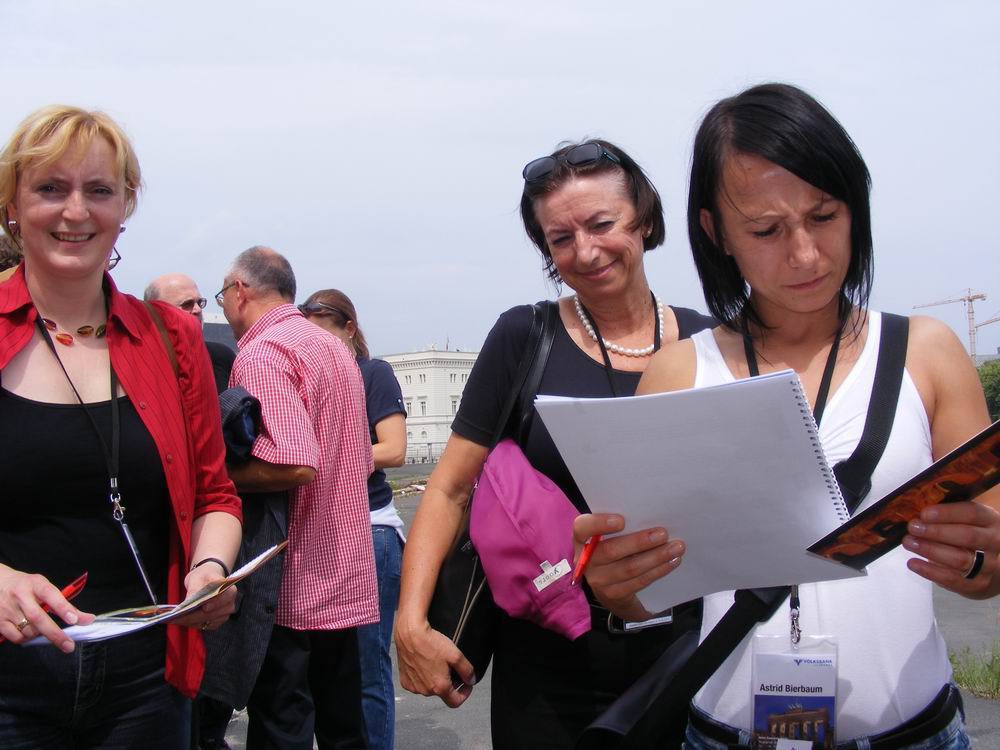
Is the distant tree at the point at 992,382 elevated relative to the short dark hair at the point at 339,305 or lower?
lower

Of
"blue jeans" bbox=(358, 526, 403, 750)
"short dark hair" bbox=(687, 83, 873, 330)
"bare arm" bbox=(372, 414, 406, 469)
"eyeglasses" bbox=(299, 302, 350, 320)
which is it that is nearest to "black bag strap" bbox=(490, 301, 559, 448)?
"short dark hair" bbox=(687, 83, 873, 330)

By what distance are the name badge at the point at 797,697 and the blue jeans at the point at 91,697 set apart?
1.48m

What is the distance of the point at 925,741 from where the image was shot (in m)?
1.55

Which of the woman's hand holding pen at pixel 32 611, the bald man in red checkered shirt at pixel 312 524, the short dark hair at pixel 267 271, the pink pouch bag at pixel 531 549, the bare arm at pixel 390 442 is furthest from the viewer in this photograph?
the bare arm at pixel 390 442

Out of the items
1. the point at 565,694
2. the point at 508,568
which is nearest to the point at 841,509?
Result: the point at 508,568

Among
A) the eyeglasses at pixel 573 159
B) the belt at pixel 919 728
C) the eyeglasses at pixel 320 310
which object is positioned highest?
the eyeglasses at pixel 573 159

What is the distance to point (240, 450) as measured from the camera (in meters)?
3.33

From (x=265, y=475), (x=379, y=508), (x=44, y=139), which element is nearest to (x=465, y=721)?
(x=379, y=508)

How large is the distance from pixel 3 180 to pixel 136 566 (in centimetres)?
99

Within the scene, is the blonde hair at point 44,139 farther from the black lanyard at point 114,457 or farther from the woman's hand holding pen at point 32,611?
the woman's hand holding pen at point 32,611

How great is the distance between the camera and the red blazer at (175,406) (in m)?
2.38

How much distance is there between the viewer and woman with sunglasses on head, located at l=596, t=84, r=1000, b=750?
155 cm


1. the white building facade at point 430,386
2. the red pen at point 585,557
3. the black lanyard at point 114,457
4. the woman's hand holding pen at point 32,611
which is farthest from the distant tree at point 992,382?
the woman's hand holding pen at point 32,611

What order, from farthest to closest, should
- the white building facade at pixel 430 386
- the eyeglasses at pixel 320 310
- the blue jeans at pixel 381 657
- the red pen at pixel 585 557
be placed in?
the white building facade at pixel 430 386 < the eyeglasses at pixel 320 310 < the blue jeans at pixel 381 657 < the red pen at pixel 585 557
